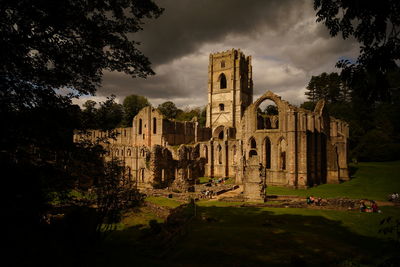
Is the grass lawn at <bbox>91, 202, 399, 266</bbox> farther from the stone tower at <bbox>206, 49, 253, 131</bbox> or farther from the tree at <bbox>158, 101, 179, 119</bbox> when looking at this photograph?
the tree at <bbox>158, 101, 179, 119</bbox>

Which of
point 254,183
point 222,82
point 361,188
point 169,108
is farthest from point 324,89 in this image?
point 254,183

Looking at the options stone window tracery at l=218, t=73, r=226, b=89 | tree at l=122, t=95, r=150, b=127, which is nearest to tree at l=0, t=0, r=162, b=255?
stone window tracery at l=218, t=73, r=226, b=89

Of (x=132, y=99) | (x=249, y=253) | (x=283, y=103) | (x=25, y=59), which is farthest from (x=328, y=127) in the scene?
(x=132, y=99)

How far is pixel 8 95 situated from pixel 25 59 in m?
1.06

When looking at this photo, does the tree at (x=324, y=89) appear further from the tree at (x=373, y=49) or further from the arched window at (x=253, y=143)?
the tree at (x=373, y=49)

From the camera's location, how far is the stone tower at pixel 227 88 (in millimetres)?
54812

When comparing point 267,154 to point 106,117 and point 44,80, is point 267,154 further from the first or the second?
point 44,80

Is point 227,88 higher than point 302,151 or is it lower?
higher

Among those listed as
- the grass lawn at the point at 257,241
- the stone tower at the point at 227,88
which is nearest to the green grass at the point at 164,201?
the grass lawn at the point at 257,241

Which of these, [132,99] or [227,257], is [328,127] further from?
[132,99]

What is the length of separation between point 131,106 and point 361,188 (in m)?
57.9

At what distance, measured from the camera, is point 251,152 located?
111 feet

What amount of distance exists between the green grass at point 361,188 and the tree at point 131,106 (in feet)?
150

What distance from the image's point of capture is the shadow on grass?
31.2ft
